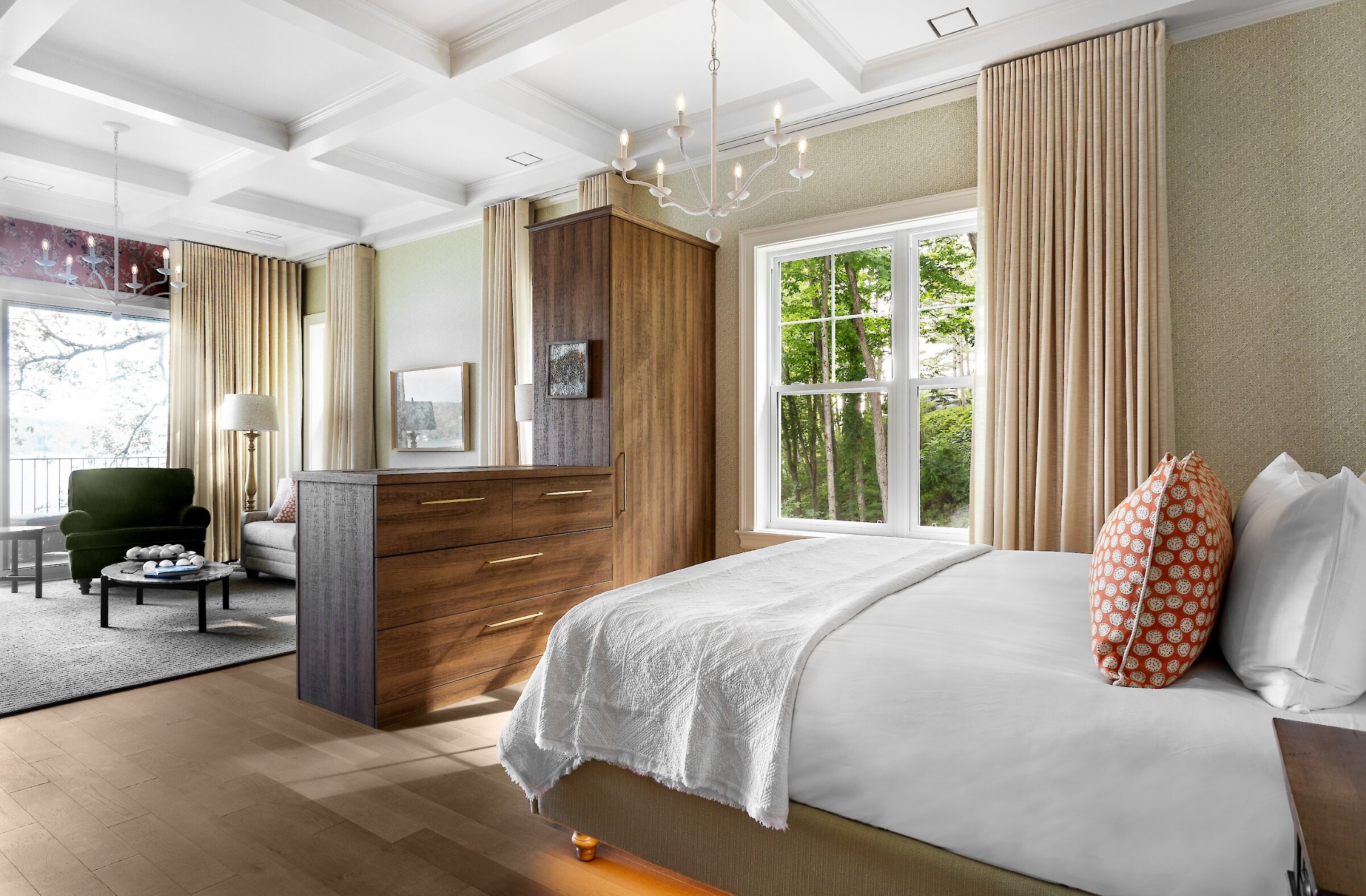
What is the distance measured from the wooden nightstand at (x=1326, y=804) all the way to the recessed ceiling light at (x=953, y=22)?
326 centimetres

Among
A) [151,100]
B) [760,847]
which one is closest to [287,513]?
[151,100]

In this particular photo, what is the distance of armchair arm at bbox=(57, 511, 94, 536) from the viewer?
512 centimetres

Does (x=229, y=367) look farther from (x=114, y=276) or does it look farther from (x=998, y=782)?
(x=998, y=782)

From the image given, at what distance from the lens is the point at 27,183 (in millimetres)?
5227

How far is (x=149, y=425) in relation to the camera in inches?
257

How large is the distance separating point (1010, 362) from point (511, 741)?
2672 millimetres

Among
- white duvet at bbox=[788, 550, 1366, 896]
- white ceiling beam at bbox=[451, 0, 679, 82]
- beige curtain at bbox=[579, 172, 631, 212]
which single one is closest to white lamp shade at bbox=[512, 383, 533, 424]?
beige curtain at bbox=[579, 172, 631, 212]

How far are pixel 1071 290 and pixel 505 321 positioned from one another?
11.6 feet

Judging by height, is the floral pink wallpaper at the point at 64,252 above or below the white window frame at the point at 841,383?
above

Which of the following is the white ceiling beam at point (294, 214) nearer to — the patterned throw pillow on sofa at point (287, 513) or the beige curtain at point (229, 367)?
the beige curtain at point (229, 367)

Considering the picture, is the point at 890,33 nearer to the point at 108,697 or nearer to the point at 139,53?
the point at 139,53

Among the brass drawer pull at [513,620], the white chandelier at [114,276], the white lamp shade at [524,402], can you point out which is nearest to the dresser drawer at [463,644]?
the brass drawer pull at [513,620]

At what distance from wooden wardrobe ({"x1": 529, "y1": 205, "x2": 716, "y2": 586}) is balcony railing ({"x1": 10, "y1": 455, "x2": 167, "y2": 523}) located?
4.45 m

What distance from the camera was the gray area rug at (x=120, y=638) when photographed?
129 inches
